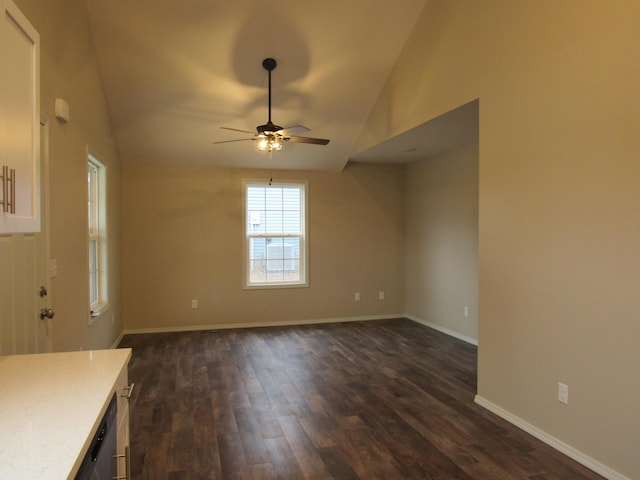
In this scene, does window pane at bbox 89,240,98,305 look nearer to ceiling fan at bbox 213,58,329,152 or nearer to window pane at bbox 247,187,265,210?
ceiling fan at bbox 213,58,329,152

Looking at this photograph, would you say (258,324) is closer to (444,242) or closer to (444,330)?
(444,330)

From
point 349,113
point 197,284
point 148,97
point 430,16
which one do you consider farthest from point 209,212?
point 430,16

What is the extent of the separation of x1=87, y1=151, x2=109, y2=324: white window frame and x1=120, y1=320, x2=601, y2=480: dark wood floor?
0.81 meters

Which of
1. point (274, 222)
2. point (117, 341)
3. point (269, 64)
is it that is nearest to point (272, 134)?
point (269, 64)

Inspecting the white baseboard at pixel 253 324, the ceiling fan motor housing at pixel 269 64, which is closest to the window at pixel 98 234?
the white baseboard at pixel 253 324

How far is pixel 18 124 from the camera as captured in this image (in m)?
1.34

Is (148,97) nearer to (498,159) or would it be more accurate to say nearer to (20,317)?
(20,317)

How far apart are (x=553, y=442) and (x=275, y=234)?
14.6ft

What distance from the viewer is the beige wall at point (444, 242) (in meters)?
5.10

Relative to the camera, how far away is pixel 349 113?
5016 millimetres

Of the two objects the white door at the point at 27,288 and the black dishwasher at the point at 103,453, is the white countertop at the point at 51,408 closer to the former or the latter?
the black dishwasher at the point at 103,453

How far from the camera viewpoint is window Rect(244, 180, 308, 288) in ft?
19.9

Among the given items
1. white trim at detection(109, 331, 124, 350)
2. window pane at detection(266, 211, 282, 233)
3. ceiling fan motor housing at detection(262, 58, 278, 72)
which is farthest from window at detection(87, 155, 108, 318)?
window pane at detection(266, 211, 282, 233)

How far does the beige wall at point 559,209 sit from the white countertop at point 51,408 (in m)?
2.56
